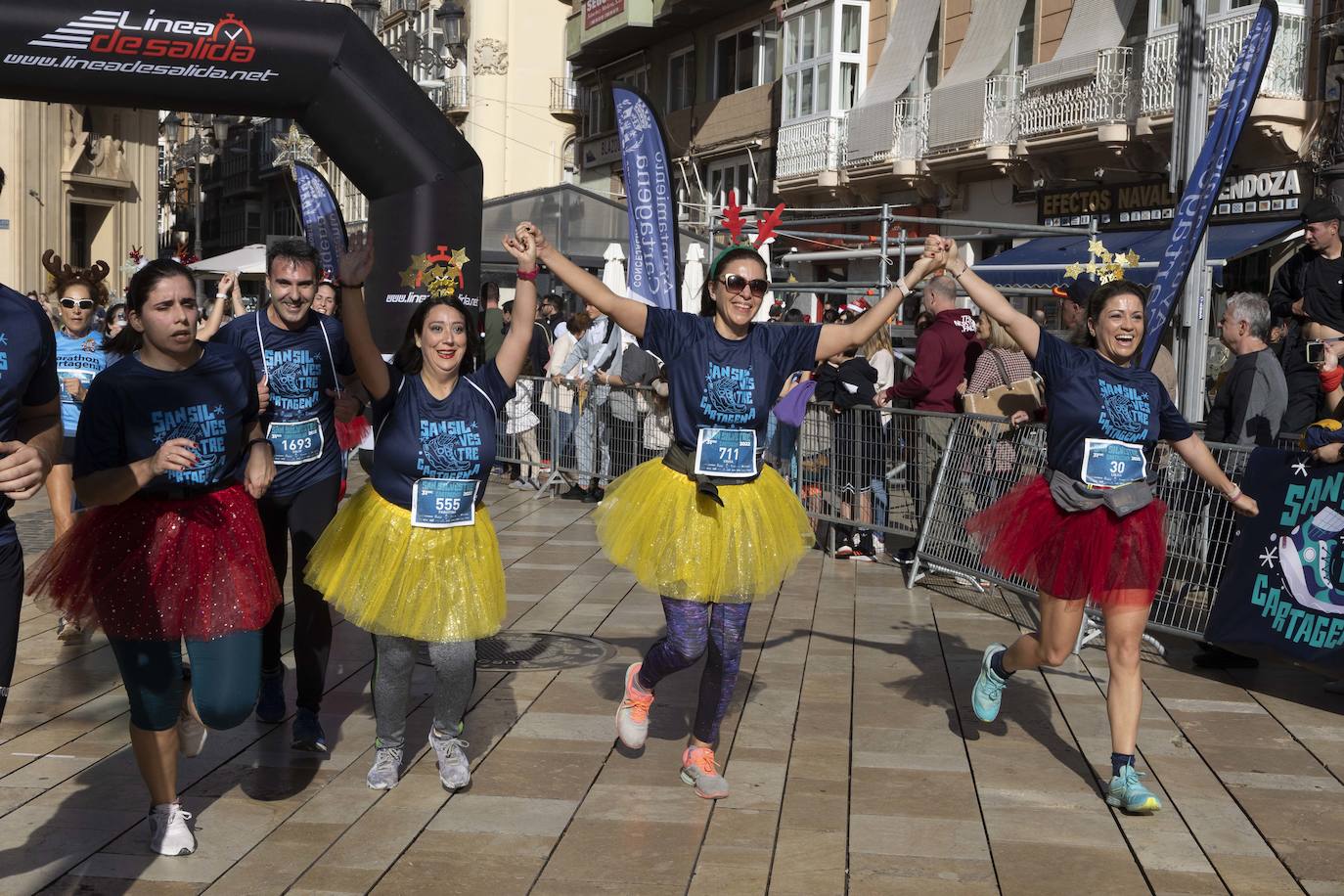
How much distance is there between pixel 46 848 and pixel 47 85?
877cm

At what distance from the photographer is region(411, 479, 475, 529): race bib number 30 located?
5484 mm

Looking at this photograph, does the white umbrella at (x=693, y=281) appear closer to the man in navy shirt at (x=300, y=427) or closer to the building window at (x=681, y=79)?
the man in navy shirt at (x=300, y=427)

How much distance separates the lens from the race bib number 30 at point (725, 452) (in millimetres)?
5750

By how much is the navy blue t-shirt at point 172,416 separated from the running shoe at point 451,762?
1.29m

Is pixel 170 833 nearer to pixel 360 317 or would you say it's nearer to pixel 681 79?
pixel 360 317

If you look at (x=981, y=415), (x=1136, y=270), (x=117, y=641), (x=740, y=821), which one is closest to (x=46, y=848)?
(x=117, y=641)

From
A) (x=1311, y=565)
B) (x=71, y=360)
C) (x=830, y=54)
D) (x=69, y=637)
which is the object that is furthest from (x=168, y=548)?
(x=830, y=54)

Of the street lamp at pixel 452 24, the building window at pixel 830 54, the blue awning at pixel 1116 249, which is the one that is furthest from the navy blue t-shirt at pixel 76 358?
the building window at pixel 830 54

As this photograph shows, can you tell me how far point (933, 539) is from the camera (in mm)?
10305

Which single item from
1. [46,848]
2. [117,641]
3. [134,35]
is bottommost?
[46,848]

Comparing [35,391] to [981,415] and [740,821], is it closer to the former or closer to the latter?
[740,821]

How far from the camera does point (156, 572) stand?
471 cm

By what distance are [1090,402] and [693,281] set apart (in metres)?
11.8

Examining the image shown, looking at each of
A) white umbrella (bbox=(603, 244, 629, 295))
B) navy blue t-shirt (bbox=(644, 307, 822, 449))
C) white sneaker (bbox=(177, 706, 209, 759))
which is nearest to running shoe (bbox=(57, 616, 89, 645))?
white sneaker (bbox=(177, 706, 209, 759))
